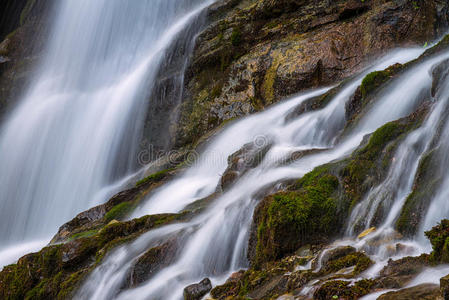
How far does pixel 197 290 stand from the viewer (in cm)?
510

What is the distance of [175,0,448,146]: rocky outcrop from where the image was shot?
1146 cm

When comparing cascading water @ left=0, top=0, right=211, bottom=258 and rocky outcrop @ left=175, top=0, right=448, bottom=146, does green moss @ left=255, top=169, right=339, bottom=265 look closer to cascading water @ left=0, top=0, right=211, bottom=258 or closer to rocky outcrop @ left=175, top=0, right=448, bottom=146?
rocky outcrop @ left=175, top=0, right=448, bottom=146

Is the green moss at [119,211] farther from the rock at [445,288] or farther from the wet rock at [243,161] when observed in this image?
the rock at [445,288]

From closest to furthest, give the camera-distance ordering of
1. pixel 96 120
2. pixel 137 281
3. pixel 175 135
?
pixel 137 281, pixel 175 135, pixel 96 120

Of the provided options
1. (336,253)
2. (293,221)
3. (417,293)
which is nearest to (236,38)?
(293,221)

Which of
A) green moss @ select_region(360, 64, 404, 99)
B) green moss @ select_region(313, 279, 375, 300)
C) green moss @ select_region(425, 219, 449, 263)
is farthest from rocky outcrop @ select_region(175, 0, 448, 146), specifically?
green moss @ select_region(313, 279, 375, 300)

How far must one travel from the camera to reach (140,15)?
19125 mm

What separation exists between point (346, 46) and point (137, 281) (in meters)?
8.26

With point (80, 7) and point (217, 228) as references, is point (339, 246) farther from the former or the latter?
point (80, 7)

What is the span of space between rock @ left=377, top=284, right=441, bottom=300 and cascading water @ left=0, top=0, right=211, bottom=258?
11005mm

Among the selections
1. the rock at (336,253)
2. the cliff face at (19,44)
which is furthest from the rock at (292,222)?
the cliff face at (19,44)

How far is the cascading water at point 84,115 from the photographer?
14578mm

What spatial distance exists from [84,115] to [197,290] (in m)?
12.6

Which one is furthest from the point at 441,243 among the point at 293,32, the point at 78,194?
the point at 78,194
